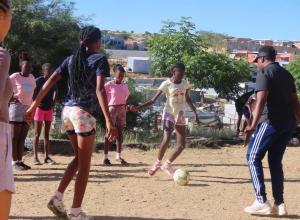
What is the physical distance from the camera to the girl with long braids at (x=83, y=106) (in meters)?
5.38

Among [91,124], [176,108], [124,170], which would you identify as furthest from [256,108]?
[124,170]

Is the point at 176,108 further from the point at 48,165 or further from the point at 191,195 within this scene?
the point at 48,165

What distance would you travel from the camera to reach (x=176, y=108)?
883 cm

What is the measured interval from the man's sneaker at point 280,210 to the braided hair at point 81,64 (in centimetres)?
257

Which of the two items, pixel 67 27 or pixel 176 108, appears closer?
pixel 176 108

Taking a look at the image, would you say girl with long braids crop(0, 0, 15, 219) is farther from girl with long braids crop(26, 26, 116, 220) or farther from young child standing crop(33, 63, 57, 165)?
young child standing crop(33, 63, 57, 165)

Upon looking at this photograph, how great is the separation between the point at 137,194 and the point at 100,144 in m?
5.32

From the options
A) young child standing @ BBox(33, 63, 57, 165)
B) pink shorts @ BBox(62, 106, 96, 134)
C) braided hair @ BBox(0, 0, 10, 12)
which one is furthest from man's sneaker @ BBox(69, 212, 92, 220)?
young child standing @ BBox(33, 63, 57, 165)

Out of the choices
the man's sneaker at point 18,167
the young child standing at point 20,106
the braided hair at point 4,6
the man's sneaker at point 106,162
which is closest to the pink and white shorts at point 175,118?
the man's sneaker at point 106,162

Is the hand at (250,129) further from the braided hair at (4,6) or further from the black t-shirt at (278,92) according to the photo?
the braided hair at (4,6)

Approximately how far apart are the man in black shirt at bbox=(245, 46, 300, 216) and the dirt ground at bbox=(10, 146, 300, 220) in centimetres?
26

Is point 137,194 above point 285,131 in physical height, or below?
below

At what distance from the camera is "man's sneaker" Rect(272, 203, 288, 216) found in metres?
6.11

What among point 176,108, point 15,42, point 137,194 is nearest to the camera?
point 137,194
